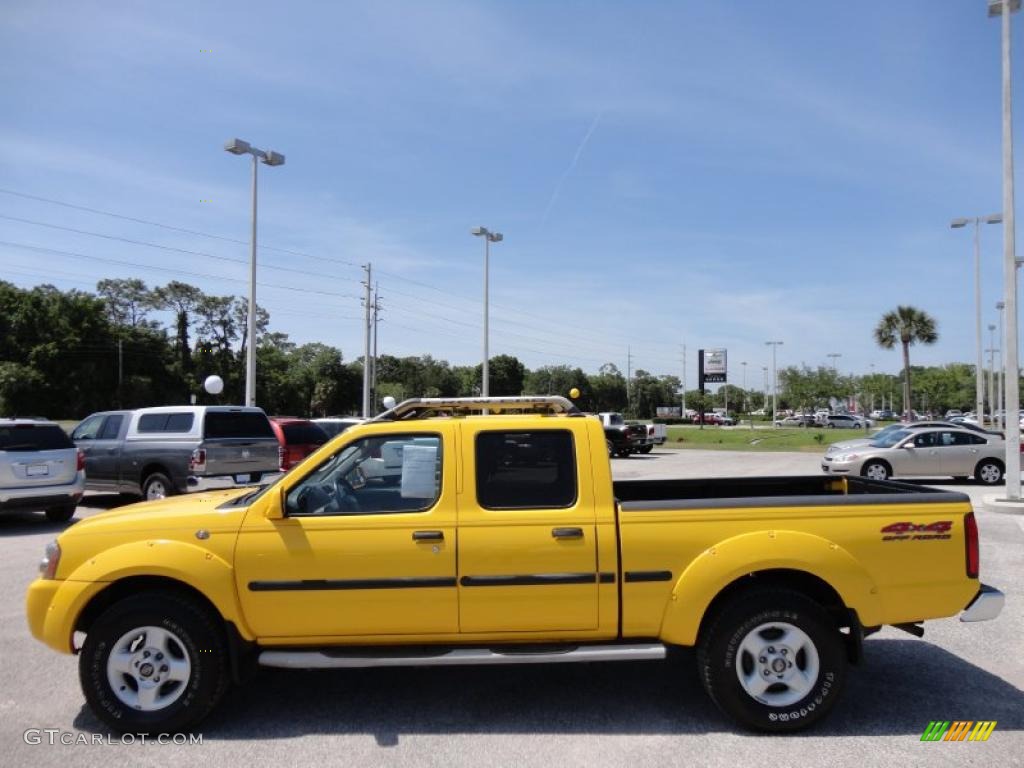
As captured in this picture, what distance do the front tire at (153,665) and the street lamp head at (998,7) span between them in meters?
16.4

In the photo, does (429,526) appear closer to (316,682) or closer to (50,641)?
(316,682)

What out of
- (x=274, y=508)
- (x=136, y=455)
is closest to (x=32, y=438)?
(x=136, y=455)

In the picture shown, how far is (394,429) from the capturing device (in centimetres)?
462

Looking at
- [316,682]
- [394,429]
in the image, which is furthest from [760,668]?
[316,682]

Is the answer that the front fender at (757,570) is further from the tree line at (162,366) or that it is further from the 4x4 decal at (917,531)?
the tree line at (162,366)

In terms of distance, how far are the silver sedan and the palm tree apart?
41.7m

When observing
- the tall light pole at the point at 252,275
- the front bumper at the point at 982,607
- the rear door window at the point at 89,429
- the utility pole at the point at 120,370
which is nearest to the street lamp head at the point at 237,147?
the tall light pole at the point at 252,275

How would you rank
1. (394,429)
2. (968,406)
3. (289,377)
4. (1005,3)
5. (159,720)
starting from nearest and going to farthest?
(159,720) < (394,429) < (1005,3) < (289,377) < (968,406)

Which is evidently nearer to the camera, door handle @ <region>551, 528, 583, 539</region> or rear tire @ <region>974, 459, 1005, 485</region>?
door handle @ <region>551, 528, 583, 539</region>

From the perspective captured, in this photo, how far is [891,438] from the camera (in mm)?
19234

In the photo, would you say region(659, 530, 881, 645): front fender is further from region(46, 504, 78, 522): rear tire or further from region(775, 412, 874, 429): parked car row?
region(775, 412, 874, 429): parked car row

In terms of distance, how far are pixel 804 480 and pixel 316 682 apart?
3.99 metres

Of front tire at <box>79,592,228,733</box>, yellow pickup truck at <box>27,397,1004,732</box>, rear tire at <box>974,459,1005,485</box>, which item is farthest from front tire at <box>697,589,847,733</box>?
rear tire at <box>974,459,1005,485</box>

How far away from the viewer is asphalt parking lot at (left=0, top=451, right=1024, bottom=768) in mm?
4074
